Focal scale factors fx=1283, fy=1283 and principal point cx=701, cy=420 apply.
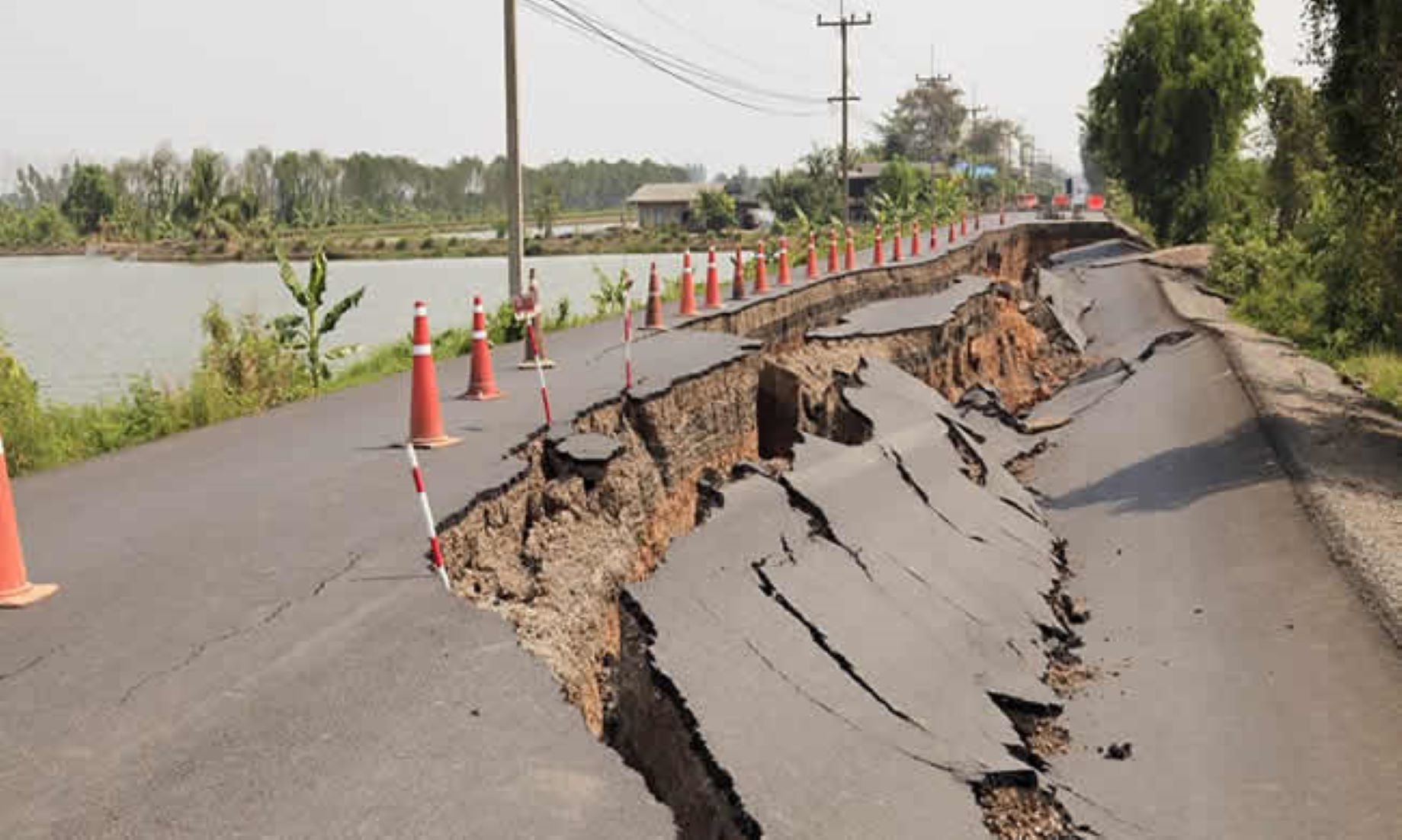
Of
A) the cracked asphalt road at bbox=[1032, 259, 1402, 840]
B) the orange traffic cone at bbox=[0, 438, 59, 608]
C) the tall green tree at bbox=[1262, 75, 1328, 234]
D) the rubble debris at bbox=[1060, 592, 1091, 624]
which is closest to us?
the orange traffic cone at bbox=[0, 438, 59, 608]

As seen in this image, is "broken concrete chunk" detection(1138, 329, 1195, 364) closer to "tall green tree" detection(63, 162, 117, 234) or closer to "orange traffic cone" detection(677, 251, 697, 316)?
"orange traffic cone" detection(677, 251, 697, 316)

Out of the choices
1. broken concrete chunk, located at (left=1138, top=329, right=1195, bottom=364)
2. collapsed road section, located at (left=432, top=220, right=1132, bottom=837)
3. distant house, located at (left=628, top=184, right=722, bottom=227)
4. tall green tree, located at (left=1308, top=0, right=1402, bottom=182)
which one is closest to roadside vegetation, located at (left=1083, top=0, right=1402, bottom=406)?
tall green tree, located at (left=1308, top=0, right=1402, bottom=182)

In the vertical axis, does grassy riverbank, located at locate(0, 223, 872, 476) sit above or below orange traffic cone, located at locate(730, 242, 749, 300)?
below

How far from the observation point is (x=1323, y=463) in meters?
10.9

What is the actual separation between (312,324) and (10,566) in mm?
8298

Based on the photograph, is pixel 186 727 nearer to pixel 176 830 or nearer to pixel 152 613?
pixel 176 830

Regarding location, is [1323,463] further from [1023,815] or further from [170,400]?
[170,400]

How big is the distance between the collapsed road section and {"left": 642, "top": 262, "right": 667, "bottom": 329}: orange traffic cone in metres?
2.47

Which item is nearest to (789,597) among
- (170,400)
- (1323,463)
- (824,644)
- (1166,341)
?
(824,644)

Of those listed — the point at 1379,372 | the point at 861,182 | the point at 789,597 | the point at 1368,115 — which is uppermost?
the point at 861,182

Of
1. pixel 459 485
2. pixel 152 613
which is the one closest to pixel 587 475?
pixel 459 485

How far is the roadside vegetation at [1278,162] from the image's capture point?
10.8m

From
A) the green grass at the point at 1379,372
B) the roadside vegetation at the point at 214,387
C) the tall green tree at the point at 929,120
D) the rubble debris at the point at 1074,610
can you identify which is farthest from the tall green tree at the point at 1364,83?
the tall green tree at the point at 929,120

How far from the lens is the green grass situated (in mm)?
14242
